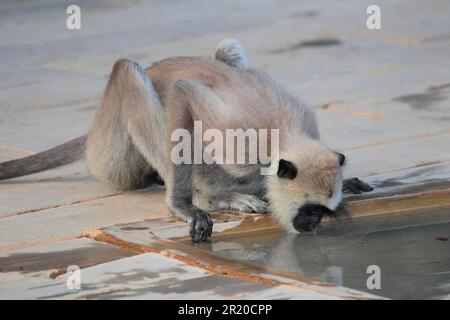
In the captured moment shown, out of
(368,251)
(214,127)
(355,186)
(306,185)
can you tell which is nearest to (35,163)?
(214,127)

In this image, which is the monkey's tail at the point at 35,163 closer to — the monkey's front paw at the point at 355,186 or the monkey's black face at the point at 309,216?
the monkey's front paw at the point at 355,186

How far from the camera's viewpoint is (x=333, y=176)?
660cm

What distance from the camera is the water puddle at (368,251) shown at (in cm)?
613

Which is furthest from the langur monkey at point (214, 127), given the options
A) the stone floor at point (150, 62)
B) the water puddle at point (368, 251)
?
the stone floor at point (150, 62)

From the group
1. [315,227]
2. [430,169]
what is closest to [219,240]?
[315,227]

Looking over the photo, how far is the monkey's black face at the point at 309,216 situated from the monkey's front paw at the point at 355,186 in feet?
2.56

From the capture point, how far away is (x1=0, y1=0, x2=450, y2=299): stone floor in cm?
613

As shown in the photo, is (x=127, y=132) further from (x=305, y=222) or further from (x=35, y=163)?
(x=305, y=222)

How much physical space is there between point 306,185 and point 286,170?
15cm

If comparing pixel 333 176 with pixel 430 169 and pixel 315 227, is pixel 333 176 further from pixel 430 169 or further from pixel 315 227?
pixel 430 169

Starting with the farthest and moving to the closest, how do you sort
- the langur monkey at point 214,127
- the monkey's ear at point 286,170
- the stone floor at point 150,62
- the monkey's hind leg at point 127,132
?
the monkey's hind leg at point 127,132 → the langur monkey at point 214,127 → the monkey's ear at point 286,170 → the stone floor at point 150,62

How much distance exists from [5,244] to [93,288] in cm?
109

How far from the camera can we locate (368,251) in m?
6.77

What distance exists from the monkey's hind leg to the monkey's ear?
3.64 feet
